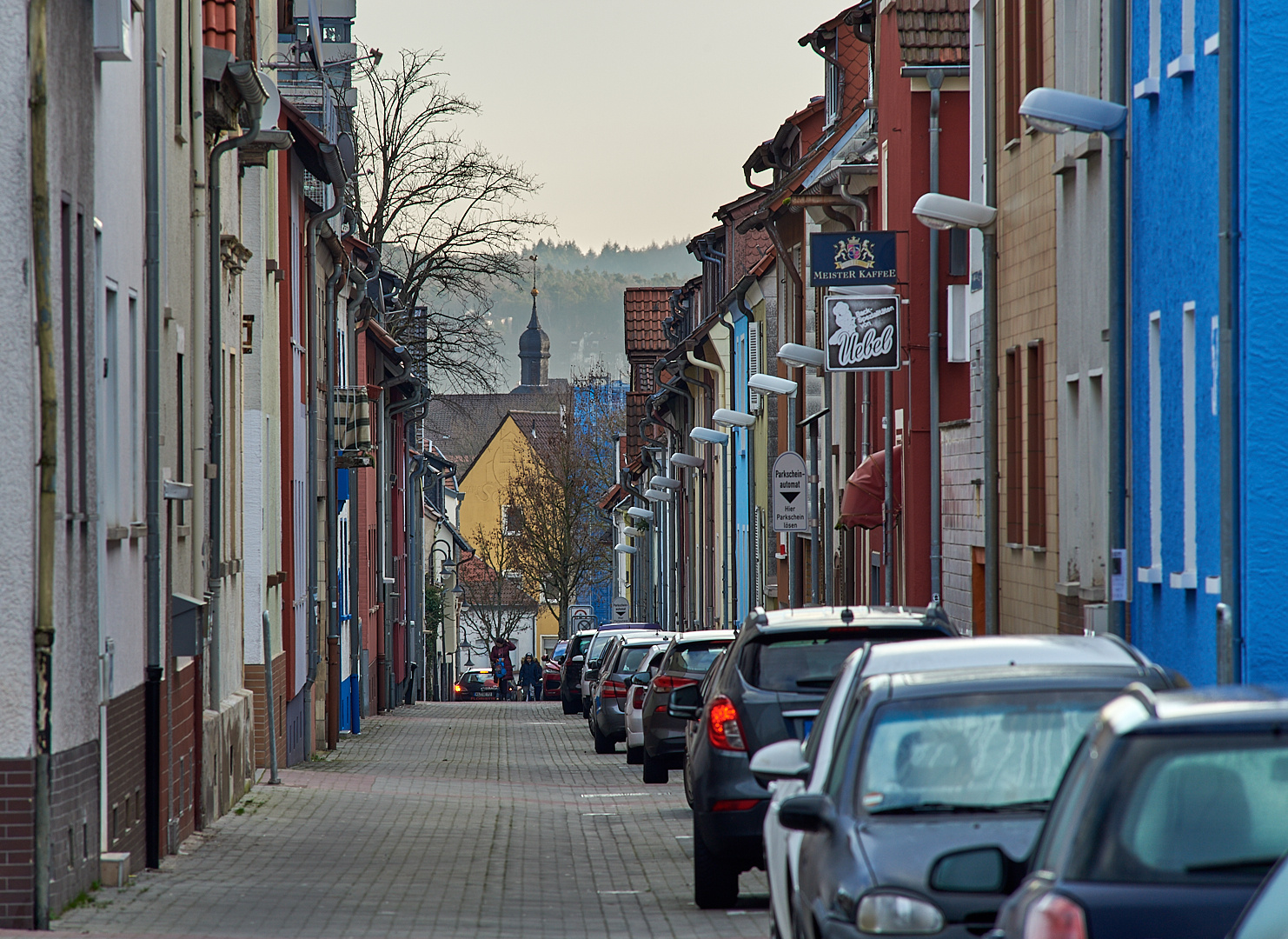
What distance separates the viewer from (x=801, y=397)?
1490 inches

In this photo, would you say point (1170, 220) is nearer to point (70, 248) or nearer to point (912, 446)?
point (70, 248)

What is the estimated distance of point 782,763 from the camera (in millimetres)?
8375

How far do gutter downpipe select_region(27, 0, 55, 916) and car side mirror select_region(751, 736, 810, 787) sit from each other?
445cm

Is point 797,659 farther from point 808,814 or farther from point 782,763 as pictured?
point 808,814

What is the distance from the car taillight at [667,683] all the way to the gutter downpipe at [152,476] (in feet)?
20.9

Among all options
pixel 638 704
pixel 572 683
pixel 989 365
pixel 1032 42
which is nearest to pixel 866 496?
pixel 638 704

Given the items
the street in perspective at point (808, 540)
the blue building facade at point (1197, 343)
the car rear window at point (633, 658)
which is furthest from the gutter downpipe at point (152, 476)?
the car rear window at point (633, 658)

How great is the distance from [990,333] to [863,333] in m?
3.34

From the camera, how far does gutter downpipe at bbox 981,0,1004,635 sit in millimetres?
20906

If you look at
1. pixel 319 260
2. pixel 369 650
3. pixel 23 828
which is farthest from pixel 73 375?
pixel 369 650

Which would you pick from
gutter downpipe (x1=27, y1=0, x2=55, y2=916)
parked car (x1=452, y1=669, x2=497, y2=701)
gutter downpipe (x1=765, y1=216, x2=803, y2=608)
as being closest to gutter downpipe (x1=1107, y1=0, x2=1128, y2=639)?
gutter downpipe (x1=27, y1=0, x2=55, y2=916)

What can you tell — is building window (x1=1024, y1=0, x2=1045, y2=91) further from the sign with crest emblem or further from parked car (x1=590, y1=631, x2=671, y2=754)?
parked car (x1=590, y1=631, x2=671, y2=754)

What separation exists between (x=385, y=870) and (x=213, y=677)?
520 cm

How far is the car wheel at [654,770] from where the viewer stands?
76.6 ft
